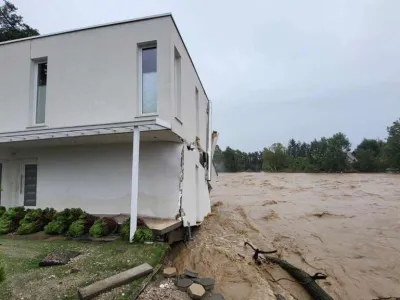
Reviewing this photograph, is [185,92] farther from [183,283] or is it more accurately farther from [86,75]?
[183,283]

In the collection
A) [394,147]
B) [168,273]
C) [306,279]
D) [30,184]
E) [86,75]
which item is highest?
[86,75]

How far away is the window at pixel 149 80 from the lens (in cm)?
731

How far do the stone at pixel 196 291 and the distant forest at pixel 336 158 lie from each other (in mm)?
26876

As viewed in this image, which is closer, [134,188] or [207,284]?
[207,284]

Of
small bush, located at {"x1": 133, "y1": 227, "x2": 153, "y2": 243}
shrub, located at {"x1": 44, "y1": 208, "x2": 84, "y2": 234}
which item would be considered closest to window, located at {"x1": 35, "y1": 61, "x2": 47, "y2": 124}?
shrub, located at {"x1": 44, "y1": 208, "x2": 84, "y2": 234}

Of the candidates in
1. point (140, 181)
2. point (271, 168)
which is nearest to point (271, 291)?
point (140, 181)

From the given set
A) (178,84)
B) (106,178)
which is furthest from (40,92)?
(178,84)

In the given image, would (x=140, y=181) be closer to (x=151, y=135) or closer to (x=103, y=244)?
(x=151, y=135)

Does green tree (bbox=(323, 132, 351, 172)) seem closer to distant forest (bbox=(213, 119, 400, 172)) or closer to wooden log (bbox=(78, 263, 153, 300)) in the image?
distant forest (bbox=(213, 119, 400, 172))

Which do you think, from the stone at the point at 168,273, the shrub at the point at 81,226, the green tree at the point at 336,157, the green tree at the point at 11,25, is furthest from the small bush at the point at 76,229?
the green tree at the point at 336,157

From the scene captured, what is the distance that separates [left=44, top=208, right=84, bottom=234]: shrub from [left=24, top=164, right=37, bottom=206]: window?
2052 millimetres

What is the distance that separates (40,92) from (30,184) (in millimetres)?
2953

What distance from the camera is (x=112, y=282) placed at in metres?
3.73

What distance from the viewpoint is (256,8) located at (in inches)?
408
